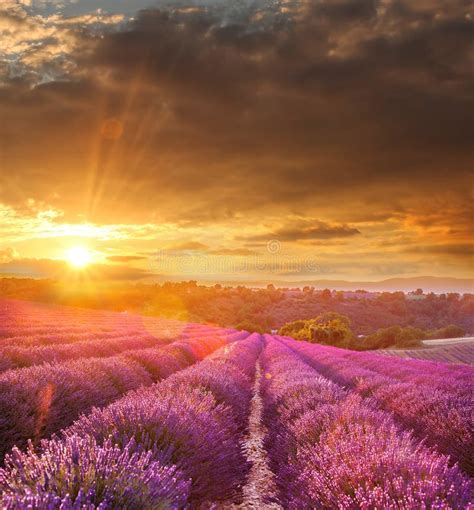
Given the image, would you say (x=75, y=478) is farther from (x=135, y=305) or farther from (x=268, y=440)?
(x=135, y=305)

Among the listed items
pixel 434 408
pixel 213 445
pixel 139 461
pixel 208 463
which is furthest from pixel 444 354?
pixel 139 461

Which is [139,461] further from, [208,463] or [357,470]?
[357,470]

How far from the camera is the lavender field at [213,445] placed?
222 cm

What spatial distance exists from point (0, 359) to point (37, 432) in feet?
11.3

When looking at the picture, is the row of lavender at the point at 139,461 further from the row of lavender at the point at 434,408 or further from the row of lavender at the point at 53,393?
the row of lavender at the point at 434,408

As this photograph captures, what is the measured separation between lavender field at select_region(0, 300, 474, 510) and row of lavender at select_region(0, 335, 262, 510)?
0.01 meters

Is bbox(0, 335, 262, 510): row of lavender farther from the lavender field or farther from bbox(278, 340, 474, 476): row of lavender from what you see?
bbox(278, 340, 474, 476): row of lavender

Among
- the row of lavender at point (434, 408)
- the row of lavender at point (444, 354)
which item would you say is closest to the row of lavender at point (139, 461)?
the row of lavender at point (434, 408)

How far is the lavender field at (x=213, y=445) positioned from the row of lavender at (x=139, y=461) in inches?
0.5

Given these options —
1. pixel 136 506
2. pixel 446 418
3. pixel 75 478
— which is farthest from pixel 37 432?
pixel 446 418

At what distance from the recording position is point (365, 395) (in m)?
8.07

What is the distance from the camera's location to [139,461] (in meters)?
2.32

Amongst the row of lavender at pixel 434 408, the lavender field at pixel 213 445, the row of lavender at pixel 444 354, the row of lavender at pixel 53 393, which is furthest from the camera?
the row of lavender at pixel 444 354

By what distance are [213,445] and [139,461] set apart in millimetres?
1598
